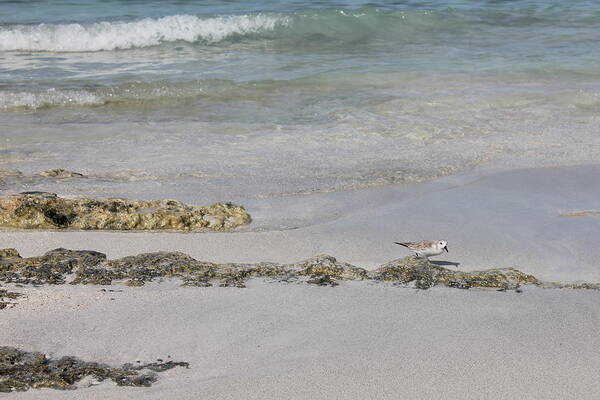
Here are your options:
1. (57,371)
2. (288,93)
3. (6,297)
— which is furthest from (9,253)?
(288,93)

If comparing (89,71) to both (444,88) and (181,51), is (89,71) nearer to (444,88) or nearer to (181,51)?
(181,51)

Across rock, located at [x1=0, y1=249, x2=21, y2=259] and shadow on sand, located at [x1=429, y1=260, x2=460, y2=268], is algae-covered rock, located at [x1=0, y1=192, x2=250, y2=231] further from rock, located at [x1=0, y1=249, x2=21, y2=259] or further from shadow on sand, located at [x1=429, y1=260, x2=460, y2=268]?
shadow on sand, located at [x1=429, y1=260, x2=460, y2=268]

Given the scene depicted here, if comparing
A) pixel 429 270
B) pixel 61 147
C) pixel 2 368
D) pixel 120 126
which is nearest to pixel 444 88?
pixel 120 126

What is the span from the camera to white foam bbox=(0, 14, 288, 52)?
13.2 m

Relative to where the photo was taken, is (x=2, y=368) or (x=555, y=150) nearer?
(x=2, y=368)

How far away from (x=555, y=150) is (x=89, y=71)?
686cm

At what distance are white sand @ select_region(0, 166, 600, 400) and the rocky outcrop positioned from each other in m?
0.09

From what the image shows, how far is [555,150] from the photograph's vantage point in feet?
21.8

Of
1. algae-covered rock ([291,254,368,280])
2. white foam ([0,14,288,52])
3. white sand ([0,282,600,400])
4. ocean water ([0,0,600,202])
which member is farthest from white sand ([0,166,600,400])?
white foam ([0,14,288,52])

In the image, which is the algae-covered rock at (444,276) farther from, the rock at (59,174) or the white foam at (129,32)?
the white foam at (129,32)

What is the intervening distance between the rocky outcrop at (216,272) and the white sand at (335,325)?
9 centimetres

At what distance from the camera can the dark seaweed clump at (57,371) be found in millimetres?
2826

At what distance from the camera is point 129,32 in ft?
45.4

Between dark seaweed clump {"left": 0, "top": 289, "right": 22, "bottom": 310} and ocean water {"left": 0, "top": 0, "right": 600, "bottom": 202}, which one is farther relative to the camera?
ocean water {"left": 0, "top": 0, "right": 600, "bottom": 202}
